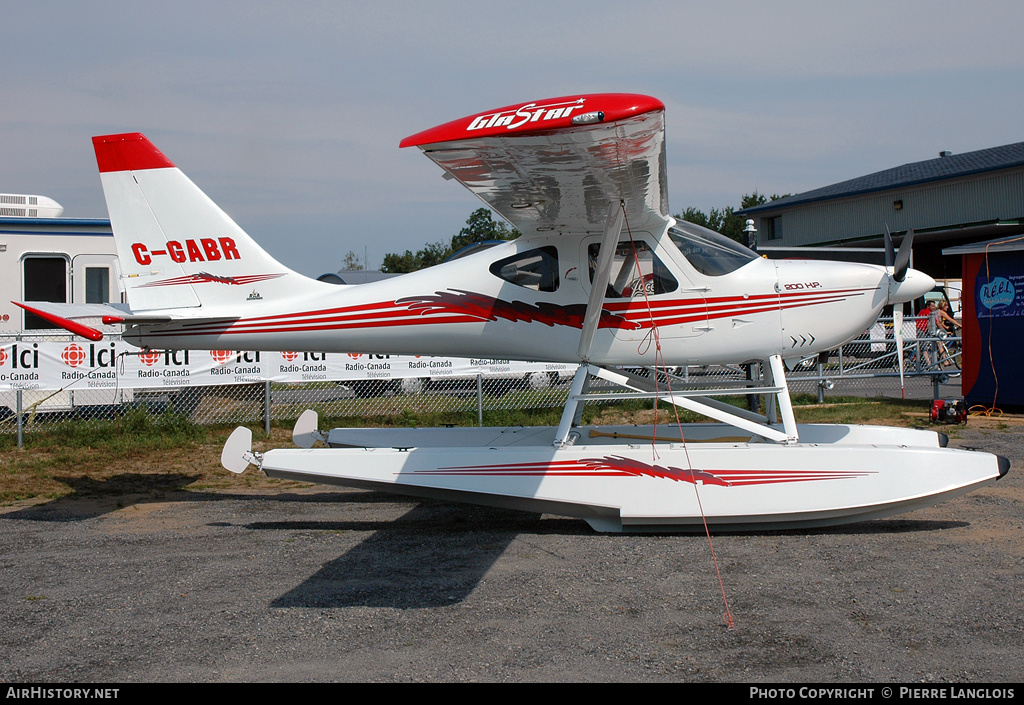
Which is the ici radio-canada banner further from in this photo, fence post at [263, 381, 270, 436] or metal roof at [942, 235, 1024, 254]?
metal roof at [942, 235, 1024, 254]

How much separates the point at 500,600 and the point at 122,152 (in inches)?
206

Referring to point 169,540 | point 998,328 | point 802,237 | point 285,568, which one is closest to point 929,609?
point 285,568

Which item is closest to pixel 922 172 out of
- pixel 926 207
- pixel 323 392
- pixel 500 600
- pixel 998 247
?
pixel 926 207

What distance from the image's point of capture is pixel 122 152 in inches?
275

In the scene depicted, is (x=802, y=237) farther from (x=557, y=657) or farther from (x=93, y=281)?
(x=557, y=657)

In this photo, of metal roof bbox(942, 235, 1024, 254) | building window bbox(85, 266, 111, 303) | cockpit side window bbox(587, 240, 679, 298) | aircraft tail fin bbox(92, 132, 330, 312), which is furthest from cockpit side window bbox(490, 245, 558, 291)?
metal roof bbox(942, 235, 1024, 254)

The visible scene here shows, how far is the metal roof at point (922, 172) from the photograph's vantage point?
30.7 meters

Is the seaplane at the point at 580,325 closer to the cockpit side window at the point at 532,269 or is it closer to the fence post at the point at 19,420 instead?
the cockpit side window at the point at 532,269

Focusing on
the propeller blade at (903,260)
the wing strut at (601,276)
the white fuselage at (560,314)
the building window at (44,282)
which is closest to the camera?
the wing strut at (601,276)

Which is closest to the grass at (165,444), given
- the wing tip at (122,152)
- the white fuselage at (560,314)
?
the white fuselage at (560,314)

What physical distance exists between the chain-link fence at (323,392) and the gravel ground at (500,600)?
7.51ft

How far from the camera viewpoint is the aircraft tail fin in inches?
275

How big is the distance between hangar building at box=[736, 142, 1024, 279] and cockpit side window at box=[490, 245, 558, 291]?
28434mm

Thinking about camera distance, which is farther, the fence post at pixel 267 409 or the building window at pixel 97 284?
the building window at pixel 97 284
